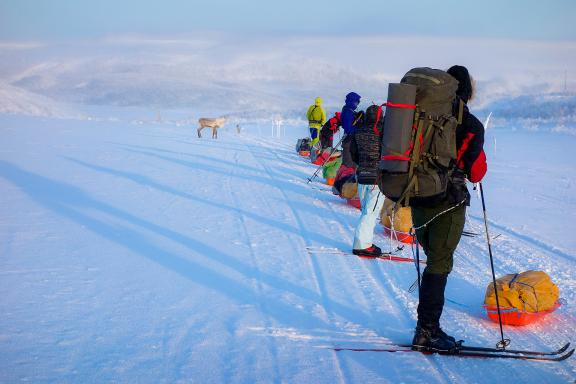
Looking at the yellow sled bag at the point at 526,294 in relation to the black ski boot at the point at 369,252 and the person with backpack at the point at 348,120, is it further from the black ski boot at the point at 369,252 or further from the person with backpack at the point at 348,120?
the person with backpack at the point at 348,120

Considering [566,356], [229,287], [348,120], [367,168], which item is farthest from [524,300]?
[348,120]

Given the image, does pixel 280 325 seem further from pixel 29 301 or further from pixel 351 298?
pixel 29 301

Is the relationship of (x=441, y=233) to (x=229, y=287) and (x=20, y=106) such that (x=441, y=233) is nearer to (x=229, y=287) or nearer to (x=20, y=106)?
(x=229, y=287)

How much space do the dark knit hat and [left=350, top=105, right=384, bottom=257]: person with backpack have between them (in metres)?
1.40

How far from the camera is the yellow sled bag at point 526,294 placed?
408 cm

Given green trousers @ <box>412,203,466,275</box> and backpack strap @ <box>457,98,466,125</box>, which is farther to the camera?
green trousers @ <box>412,203,466,275</box>

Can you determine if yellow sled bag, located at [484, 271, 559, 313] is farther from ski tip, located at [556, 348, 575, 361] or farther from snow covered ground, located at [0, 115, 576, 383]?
ski tip, located at [556, 348, 575, 361]

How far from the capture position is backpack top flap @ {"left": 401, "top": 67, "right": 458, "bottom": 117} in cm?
322

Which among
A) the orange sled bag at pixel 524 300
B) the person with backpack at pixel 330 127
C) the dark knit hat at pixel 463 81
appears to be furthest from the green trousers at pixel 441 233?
the person with backpack at pixel 330 127

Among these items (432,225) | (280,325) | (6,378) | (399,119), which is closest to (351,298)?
(280,325)

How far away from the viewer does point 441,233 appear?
3.47m

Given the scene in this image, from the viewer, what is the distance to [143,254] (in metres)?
5.61

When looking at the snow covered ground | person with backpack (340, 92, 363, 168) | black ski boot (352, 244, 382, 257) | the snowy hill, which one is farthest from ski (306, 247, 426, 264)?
the snowy hill

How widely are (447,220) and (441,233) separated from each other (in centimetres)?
10
